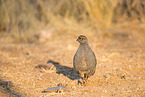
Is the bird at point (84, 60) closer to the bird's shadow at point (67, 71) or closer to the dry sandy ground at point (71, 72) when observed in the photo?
the dry sandy ground at point (71, 72)

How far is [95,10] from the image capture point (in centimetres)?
743

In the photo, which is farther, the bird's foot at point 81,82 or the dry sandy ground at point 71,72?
the bird's foot at point 81,82

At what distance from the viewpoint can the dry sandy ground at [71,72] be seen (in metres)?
3.03

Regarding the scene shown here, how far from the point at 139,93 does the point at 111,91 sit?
0.40 m

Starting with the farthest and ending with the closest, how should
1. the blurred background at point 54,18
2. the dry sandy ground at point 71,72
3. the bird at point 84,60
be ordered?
the blurred background at point 54,18
the bird at point 84,60
the dry sandy ground at point 71,72

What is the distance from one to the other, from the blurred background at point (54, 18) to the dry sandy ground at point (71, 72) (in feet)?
3.93

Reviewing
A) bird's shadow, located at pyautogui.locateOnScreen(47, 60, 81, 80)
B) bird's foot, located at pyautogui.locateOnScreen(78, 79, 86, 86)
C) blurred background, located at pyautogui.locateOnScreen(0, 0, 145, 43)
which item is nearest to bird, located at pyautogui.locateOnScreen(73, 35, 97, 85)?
bird's foot, located at pyautogui.locateOnScreen(78, 79, 86, 86)

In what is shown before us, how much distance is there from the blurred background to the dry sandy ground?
120 centimetres

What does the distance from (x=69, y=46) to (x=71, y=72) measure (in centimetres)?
209

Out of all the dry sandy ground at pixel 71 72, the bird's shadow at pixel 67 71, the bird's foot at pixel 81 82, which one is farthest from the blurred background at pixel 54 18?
the bird's foot at pixel 81 82

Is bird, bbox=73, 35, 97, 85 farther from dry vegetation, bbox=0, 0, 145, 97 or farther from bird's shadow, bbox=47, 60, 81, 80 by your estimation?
bird's shadow, bbox=47, 60, 81, 80

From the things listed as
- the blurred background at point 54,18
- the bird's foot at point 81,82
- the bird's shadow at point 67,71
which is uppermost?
the blurred background at point 54,18

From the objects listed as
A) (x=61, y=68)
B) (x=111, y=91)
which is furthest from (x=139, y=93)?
(x=61, y=68)

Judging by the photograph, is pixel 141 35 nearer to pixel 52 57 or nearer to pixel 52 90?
pixel 52 57
